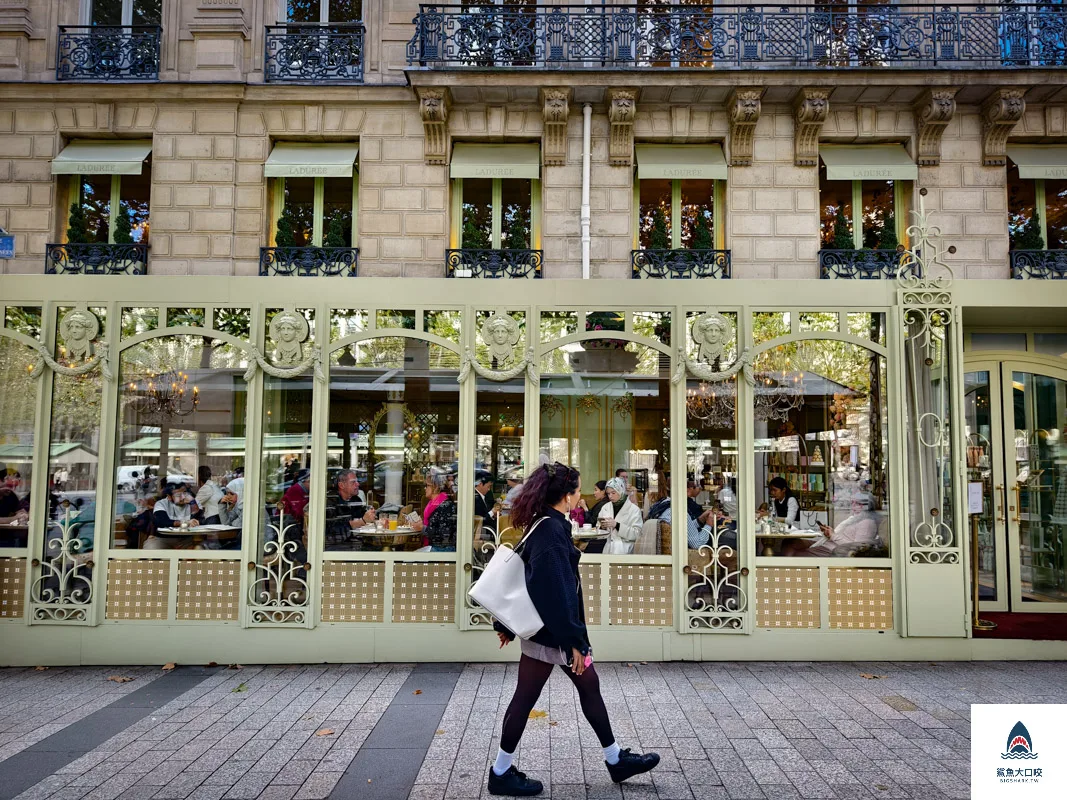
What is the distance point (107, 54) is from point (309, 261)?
395 cm

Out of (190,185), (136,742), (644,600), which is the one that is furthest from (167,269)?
(644,600)

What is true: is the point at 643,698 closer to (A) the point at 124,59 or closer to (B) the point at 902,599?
(B) the point at 902,599

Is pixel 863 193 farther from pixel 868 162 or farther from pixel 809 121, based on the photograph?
pixel 809 121

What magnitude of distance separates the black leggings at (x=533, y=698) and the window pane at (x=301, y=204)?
22.3ft

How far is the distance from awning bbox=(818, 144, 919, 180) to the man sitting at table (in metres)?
6.99

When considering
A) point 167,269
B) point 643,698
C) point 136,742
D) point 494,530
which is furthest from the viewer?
point 167,269

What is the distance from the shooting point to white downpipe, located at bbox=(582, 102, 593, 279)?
9062 mm

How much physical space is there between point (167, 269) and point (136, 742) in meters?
5.78

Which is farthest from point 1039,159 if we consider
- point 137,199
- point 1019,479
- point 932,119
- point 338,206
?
point 137,199

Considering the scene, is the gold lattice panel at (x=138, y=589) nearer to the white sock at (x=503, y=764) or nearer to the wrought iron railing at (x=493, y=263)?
the wrought iron railing at (x=493, y=263)

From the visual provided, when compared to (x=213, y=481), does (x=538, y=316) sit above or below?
above

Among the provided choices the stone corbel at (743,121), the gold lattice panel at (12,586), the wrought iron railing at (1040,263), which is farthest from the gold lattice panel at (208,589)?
the wrought iron railing at (1040,263)

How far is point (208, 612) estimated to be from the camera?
7.82 meters

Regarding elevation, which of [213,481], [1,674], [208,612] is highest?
[213,481]
